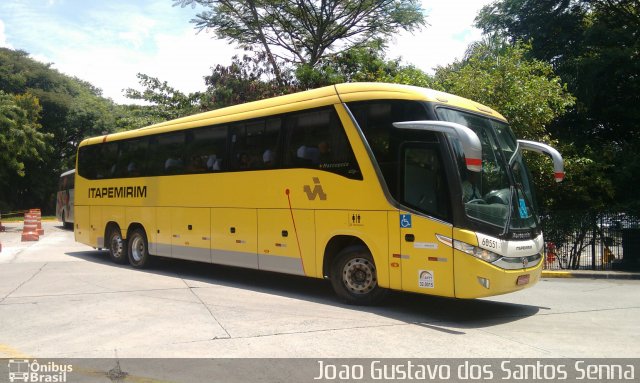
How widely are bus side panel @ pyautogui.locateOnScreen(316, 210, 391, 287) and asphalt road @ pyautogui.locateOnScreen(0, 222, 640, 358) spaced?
2.49 feet

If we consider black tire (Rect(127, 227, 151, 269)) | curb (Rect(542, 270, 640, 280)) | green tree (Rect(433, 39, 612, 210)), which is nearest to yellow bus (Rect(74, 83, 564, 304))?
black tire (Rect(127, 227, 151, 269))

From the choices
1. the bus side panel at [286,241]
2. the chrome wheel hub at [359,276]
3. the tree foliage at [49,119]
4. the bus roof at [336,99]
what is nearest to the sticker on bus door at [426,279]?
the chrome wheel hub at [359,276]

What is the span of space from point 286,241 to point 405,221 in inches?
104

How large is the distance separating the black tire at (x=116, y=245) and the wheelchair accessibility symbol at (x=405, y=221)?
353 inches

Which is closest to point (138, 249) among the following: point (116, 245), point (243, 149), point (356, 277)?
point (116, 245)

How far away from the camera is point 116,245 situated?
48.2 feet

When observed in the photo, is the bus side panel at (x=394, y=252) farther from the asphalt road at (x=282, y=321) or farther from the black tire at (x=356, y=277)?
the asphalt road at (x=282, y=321)

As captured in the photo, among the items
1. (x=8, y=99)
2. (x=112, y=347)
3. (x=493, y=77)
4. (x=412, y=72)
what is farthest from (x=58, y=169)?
(x=112, y=347)

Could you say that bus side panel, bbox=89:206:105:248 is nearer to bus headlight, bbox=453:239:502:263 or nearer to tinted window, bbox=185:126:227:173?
tinted window, bbox=185:126:227:173

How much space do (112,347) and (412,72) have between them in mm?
14256

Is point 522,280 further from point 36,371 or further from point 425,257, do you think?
point 36,371

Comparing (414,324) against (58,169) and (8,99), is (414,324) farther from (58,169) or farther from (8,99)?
(58,169)

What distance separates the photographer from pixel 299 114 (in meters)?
9.64

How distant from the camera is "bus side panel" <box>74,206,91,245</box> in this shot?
1581 centimetres
